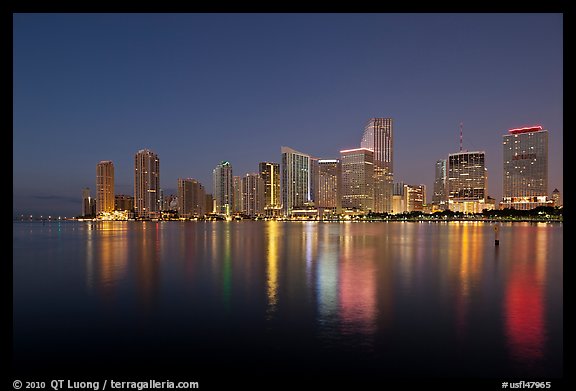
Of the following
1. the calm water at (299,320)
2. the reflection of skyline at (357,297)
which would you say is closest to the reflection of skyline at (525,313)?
the calm water at (299,320)

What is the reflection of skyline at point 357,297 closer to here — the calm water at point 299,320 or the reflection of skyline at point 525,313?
the calm water at point 299,320

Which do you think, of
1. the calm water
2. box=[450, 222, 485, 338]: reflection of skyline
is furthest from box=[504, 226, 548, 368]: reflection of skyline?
box=[450, 222, 485, 338]: reflection of skyline

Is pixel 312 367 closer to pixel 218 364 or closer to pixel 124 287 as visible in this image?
pixel 218 364

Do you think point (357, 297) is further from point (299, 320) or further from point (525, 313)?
point (525, 313)

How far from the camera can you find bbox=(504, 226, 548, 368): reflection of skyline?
42.7ft

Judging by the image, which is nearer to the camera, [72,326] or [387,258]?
[72,326]

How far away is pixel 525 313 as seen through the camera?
1777 centimetres

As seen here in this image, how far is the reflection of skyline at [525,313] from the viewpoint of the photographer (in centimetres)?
1301

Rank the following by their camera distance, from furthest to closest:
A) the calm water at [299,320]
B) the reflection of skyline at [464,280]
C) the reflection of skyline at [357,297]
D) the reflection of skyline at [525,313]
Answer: the reflection of skyline at [464,280] → the reflection of skyline at [357,297] → the reflection of skyline at [525,313] → the calm water at [299,320]

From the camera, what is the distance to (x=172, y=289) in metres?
23.5
